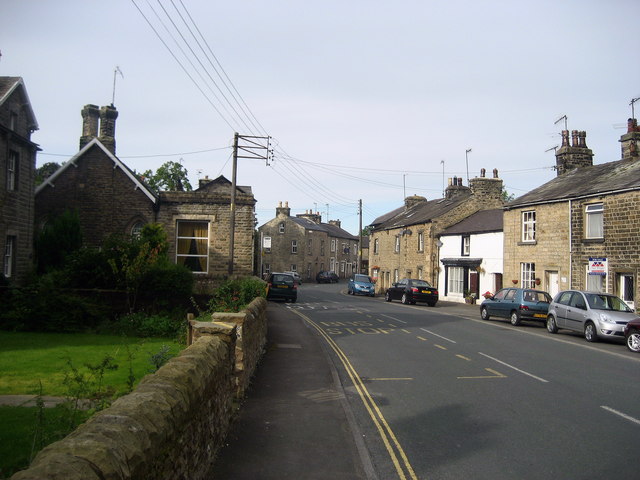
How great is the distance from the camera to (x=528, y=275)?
2916cm

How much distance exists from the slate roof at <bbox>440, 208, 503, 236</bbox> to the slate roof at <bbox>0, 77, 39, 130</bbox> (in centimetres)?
2638

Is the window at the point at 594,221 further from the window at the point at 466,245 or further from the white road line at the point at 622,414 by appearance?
the white road line at the point at 622,414

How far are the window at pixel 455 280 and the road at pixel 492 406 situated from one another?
69.0 feet

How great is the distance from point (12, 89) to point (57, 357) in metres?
14.0

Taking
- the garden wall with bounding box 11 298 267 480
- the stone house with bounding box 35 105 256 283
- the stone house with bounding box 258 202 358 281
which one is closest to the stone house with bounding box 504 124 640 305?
the stone house with bounding box 35 105 256 283

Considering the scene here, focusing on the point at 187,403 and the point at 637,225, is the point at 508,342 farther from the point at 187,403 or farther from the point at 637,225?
the point at 187,403

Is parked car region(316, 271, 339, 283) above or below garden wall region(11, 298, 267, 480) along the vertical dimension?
below

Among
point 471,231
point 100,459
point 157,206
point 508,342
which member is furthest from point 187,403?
point 471,231

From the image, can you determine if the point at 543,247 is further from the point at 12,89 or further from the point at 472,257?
the point at 12,89

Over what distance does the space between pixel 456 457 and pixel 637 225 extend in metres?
19.8

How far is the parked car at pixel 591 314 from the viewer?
16453 millimetres

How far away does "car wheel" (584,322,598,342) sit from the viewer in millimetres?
16797

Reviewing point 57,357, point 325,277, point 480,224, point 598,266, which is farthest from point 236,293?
point 325,277

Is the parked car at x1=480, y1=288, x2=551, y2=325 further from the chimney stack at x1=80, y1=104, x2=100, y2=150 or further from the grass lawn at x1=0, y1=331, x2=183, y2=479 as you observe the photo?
the chimney stack at x1=80, y1=104, x2=100, y2=150
